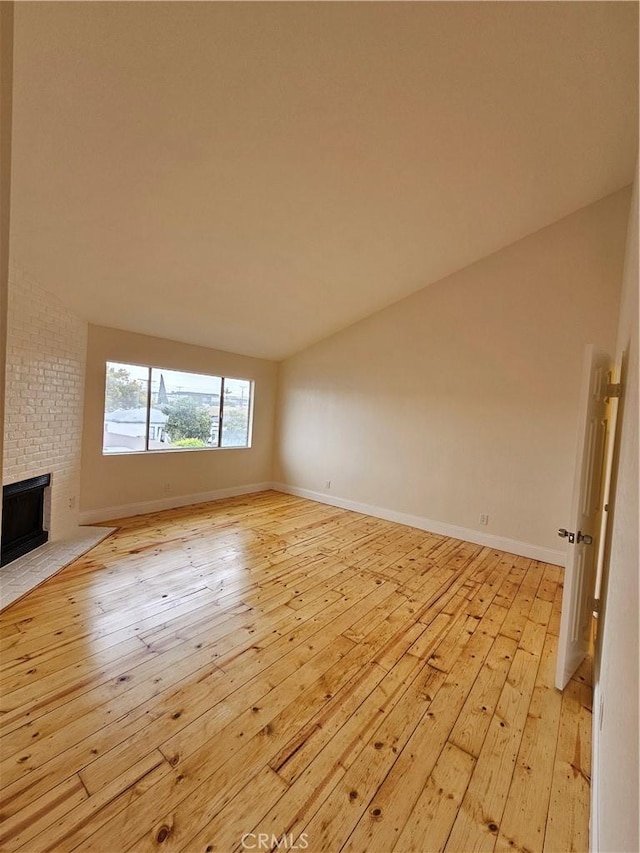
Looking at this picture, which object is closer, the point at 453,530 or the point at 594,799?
the point at 594,799

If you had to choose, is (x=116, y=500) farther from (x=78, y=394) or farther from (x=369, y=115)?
(x=369, y=115)

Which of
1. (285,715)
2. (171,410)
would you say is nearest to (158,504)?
(171,410)

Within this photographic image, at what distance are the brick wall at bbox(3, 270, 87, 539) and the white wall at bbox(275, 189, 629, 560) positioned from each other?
3.32 metres

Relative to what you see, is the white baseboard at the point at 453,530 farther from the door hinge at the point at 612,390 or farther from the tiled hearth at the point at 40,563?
the tiled hearth at the point at 40,563

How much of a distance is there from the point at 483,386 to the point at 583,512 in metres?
2.48

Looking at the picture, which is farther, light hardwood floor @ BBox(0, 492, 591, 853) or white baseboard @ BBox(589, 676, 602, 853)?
light hardwood floor @ BBox(0, 492, 591, 853)

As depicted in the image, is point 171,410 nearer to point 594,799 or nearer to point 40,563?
point 40,563

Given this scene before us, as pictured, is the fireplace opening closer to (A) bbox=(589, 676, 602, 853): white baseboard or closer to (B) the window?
(B) the window

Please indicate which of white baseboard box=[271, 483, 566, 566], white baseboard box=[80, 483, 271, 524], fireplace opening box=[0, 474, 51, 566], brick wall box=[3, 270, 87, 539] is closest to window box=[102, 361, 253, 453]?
brick wall box=[3, 270, 87, 539]

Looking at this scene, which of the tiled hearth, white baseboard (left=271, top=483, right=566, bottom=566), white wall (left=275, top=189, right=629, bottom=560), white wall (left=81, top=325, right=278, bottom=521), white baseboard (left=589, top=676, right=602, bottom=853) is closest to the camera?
white baseboard (left=589, top=676, right=602, bottom=853)

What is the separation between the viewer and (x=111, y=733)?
161 centimetres

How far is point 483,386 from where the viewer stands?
427 cm

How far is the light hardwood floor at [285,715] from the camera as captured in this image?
130 cm

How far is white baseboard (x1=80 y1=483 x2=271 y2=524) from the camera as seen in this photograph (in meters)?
4.25
